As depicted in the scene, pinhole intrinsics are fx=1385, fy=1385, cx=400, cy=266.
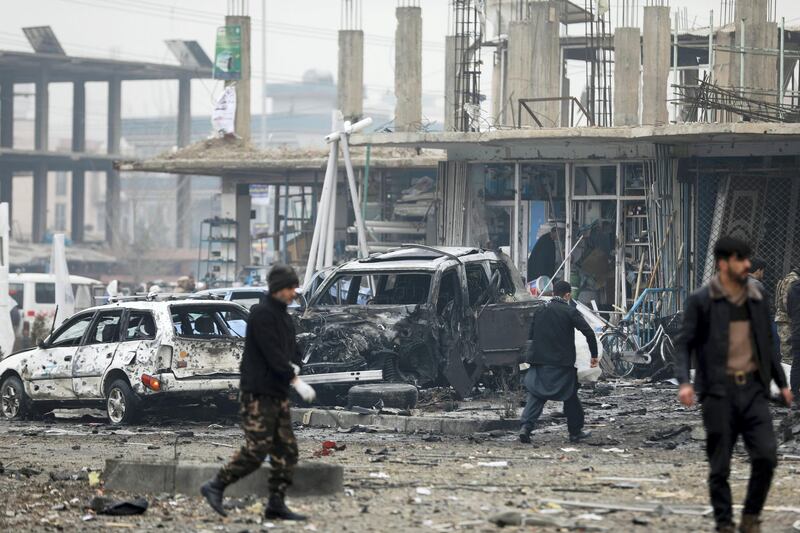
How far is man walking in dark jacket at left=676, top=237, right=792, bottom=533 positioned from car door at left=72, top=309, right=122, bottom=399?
9.89 meters

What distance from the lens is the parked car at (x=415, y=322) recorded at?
16641 mm

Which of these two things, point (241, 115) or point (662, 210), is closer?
point (662, 210)

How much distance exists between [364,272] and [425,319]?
1303mm

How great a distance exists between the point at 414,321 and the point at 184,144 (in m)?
44.9

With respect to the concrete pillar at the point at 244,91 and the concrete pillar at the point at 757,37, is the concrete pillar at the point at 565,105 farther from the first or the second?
the concrete pillar at the point at 244,91

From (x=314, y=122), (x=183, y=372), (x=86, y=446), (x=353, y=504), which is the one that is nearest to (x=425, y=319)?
(x=183, y=372)

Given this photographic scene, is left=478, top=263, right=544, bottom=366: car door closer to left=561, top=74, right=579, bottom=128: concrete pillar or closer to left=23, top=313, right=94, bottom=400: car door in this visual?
left=23, top=313, right=94, bottom=400: car door

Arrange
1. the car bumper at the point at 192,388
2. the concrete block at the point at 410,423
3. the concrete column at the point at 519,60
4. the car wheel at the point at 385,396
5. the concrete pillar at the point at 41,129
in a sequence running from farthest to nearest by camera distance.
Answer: the concrete pillar at the point at 41,129 → the concrete column at the point at 519,60 → the car bumper at the point at 192,388 → the car wheel at the point at 385,396 → the concrete block at the point at 410,423

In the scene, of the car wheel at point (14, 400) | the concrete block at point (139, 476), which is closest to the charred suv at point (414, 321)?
the car wheel at point (14, 400)

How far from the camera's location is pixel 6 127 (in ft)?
200

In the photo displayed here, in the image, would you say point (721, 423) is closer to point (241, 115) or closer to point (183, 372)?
point (183, 372)

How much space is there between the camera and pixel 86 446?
14.1 metres

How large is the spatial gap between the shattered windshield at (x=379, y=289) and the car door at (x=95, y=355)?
104 inches

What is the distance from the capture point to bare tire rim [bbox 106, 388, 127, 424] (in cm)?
1622
